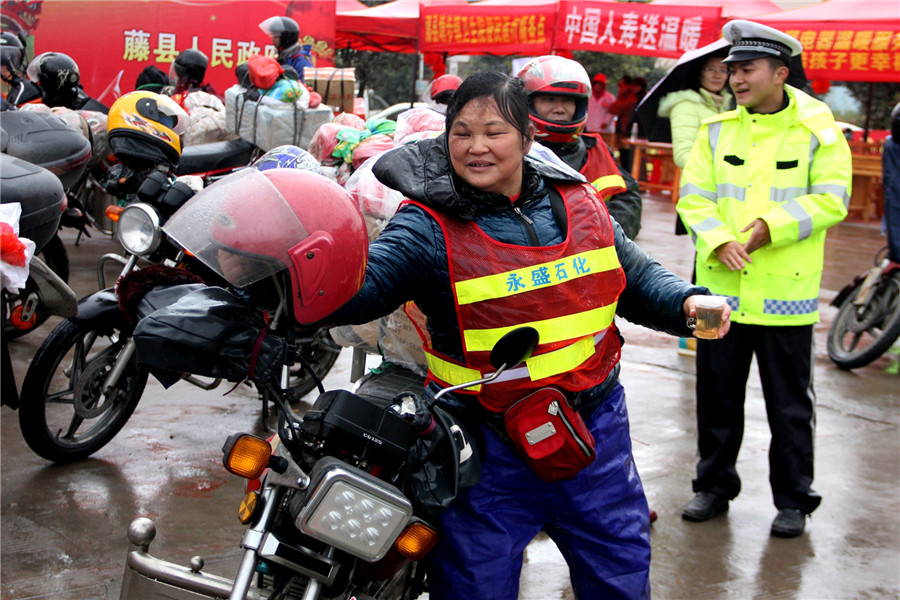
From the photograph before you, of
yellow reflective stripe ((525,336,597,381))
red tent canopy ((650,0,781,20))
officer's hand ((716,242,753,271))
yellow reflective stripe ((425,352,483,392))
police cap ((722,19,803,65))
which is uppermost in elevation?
red tent canopy ((650,0,781,20))

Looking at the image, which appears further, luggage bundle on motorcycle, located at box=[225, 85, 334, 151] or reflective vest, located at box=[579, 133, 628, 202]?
luggage bundle on motorcycle, located at box=[225, 85, 334, 151]

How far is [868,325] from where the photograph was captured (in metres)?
6.53

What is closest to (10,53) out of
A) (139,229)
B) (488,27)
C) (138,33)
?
(139,229)

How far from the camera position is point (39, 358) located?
385cm

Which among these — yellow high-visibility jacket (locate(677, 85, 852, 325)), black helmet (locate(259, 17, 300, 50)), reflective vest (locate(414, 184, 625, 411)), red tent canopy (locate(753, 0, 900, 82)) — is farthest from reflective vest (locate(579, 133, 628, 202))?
red tent canopy (locate(753, 0, 900, 82))

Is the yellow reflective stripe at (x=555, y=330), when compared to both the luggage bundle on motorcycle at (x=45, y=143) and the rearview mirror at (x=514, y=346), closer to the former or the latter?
the rearview mirror at (x=514, y=346)

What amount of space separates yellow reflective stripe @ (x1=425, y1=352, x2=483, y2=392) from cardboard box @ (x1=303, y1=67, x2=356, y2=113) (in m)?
5.31

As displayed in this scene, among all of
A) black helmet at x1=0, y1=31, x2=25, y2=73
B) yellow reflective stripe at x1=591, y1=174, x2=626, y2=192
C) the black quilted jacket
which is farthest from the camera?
black helmet at x1=0, y1=31, x2=25, y2=73

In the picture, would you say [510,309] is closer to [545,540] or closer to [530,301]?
[530,301]

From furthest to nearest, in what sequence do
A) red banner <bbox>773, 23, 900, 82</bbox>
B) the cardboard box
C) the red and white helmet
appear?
red banner <bbox>773, 23, 900, 82</bbox>, the cardboard box, the red and white helmet

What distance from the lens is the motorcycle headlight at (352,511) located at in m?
1.82

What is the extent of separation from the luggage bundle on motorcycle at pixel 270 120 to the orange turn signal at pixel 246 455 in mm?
4698

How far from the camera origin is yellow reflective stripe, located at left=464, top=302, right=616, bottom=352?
2199 millimetres

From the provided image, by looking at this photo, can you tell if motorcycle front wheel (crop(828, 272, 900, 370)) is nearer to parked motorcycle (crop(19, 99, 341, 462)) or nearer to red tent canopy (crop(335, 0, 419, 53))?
parked motorcycle (crop(19, 99, 341, 462))
